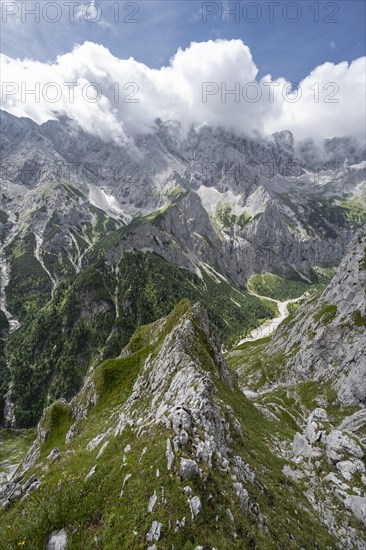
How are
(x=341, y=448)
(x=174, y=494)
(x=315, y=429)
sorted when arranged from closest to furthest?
(x=174, y=494)
(x=341, y=448)
(x=315, y=429)

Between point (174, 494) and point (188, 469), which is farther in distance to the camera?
point (188, 469)

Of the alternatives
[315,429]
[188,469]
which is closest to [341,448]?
[315,429]

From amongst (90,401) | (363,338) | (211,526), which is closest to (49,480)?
(211,526)

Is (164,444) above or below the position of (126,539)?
above

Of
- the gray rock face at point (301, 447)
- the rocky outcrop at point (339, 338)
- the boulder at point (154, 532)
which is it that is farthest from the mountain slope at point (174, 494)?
the rocky outcrop at point (339, 338)

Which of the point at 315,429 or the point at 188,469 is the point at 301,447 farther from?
the point at 188,469

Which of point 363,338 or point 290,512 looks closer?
point 290,512

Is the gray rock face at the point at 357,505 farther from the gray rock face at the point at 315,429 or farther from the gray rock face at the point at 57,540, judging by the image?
the gray rock face at the point at 57,540

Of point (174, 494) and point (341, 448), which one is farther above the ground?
point (174, 494)

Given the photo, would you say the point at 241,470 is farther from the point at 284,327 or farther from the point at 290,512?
the point at 284,327
